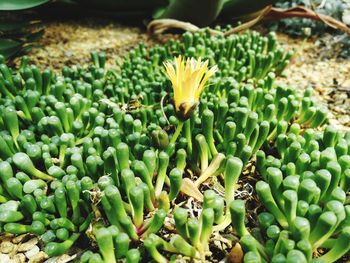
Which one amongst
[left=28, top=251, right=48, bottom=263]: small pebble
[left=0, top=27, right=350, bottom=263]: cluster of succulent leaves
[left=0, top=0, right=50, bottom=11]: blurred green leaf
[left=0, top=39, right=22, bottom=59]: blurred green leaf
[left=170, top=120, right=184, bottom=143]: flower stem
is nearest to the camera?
[left=0, top=27, right=350, bottom=263]: cluster of succulent leaves

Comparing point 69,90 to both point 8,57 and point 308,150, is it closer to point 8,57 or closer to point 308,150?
point 8,57

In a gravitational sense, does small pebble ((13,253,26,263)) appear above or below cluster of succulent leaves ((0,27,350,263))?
below

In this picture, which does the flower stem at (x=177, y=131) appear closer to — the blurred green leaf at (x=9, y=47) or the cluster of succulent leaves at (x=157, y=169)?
the cluster of succulent leaves at (x=157, y=169)

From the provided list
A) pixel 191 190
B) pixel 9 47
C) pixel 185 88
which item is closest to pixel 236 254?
pixel 191 190

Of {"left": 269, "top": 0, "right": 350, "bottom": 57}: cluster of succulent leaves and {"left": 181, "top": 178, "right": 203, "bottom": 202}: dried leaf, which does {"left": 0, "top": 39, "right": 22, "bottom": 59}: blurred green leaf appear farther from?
{"left": 269, "top": 0, "right": 350, "bottom": 57}: cluster of succulent leaves

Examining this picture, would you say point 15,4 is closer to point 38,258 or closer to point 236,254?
point 38,258

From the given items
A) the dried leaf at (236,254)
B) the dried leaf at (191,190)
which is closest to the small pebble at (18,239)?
the dried leaf at (191,190)

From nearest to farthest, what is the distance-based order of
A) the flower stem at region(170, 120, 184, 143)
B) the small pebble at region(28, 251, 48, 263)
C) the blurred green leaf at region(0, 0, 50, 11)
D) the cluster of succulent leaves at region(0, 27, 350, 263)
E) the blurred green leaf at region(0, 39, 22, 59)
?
1. the cluster of succulent leaves at region(0, 27, 350, 263)
2. the small pebble at region(28, 251, 48, 263)
3. the flower stem at region(170, 120, 184, 143)
4. the blurred green leaf at region(0, 0, 50, 11)
5. the blurred green leaf at region(0, 39, 22, 59)

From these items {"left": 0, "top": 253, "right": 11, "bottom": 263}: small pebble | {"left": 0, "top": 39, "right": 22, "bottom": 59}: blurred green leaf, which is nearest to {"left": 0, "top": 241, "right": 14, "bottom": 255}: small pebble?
{"left": 0, "top": 253, "right": 11, "bottom": 263}: small pebble
